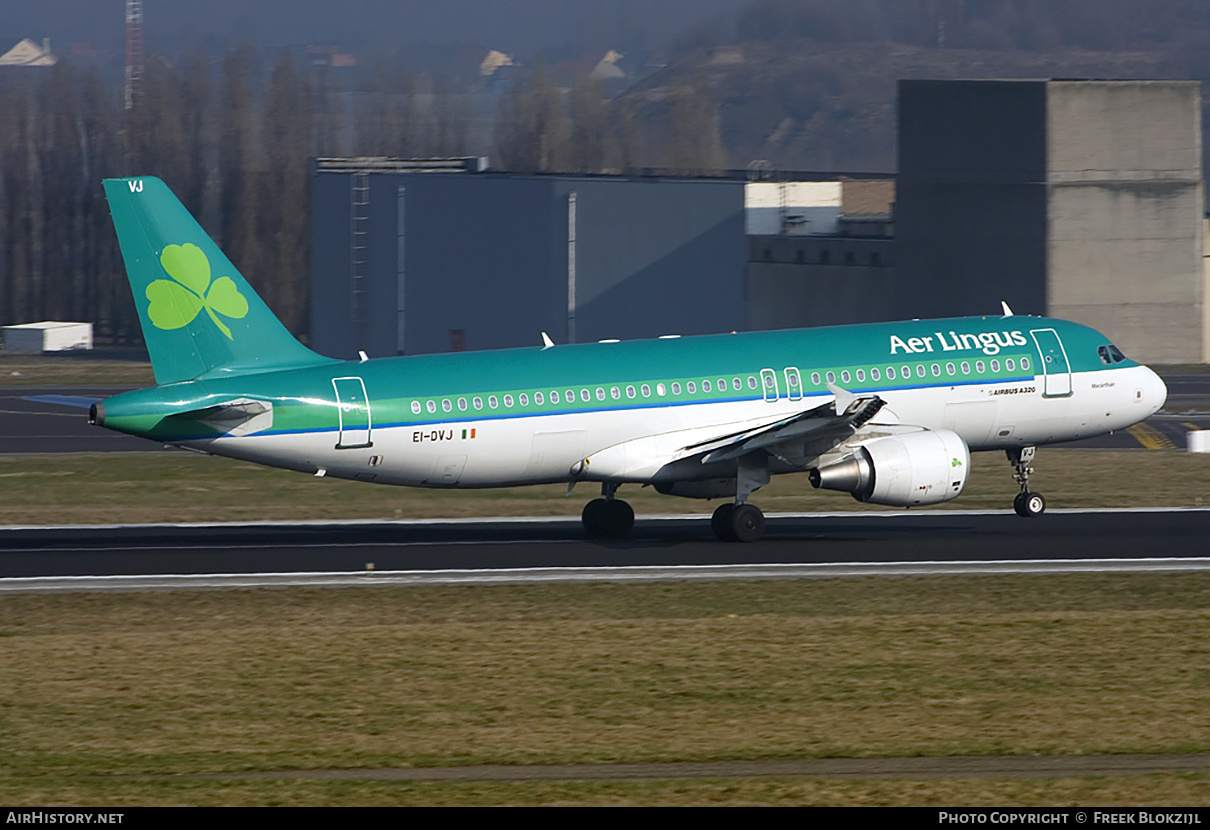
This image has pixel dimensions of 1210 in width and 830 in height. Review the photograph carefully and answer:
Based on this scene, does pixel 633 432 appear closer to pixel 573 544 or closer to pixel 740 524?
pixel 573 544

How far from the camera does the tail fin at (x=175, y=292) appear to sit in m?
34.3

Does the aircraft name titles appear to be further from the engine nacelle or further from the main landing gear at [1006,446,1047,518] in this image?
the engine nacelle

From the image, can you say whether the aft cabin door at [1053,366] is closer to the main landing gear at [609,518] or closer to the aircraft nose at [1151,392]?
the aircraft nose at [1151,392]

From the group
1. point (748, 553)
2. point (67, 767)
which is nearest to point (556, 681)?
point (67, 767)

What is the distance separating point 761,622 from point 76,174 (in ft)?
407

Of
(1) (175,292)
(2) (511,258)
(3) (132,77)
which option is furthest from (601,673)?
(3) (132,77)

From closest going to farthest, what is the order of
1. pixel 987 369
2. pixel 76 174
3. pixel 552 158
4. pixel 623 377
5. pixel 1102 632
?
1. pixel 1102 632
2. pixel 623 377
3. pixel 987 369
4. pixel 76 174
5. pixel 552 158

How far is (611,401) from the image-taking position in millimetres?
36906

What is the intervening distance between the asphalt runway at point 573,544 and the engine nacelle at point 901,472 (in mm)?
1327

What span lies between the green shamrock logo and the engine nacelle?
13.3 m

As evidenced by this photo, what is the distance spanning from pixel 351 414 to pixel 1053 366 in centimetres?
1746

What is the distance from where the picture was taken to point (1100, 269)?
94312 mm

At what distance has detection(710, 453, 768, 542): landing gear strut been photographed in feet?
123
